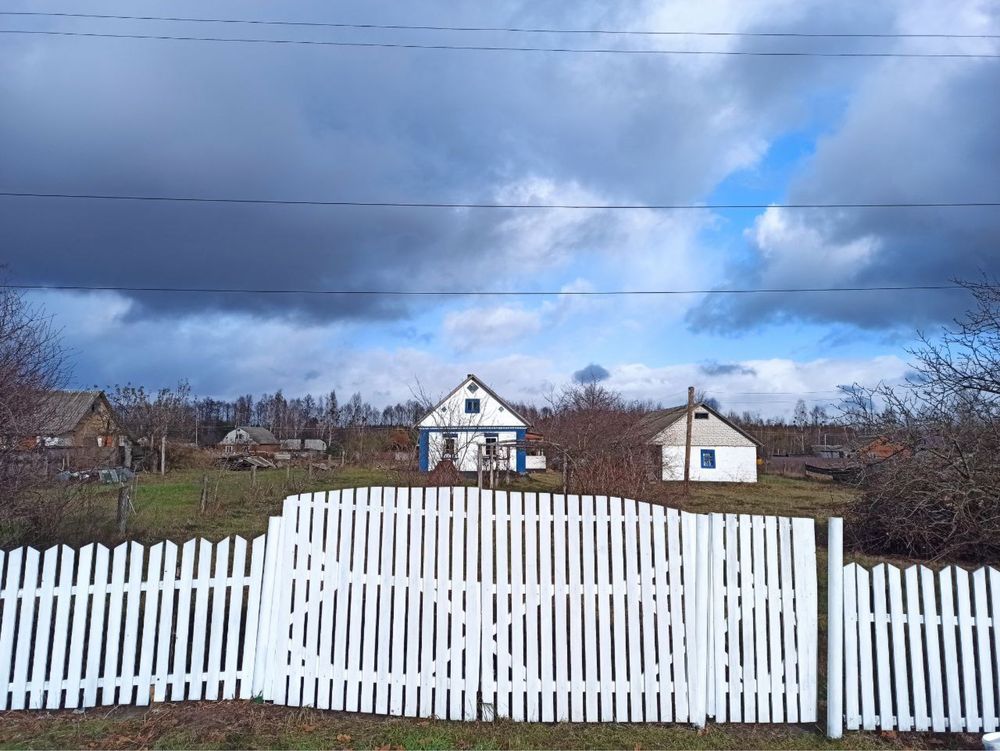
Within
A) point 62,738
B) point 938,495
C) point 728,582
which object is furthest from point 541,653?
point 938,495

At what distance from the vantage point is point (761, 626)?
4.19 m

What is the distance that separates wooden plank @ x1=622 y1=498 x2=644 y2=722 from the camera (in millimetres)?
Result: 4199

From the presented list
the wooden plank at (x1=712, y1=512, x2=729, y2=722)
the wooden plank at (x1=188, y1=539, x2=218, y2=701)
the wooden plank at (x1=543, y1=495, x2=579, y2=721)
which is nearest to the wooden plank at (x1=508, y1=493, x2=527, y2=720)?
the wooden plank at (x1=543, y1=495, x2=579, y2=721)

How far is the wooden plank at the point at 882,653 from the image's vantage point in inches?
159

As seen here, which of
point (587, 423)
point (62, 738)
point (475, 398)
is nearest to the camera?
point (62, 738)

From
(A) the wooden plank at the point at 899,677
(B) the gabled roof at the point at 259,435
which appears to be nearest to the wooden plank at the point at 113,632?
(A) the wooden plank at the point at 899,677

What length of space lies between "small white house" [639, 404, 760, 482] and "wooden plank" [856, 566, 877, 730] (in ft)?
108

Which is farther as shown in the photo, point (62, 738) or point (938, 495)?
point (938, 495)

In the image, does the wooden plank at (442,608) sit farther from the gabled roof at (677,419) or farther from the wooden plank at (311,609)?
the gabled roof at (677,419)

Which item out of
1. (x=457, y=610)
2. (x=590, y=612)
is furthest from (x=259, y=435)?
(x=590, y=612)

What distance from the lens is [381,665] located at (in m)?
4.34

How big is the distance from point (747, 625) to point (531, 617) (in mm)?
1484

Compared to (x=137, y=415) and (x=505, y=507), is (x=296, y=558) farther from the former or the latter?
(x=137, y=415)

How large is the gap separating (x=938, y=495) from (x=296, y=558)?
35.8 feet
